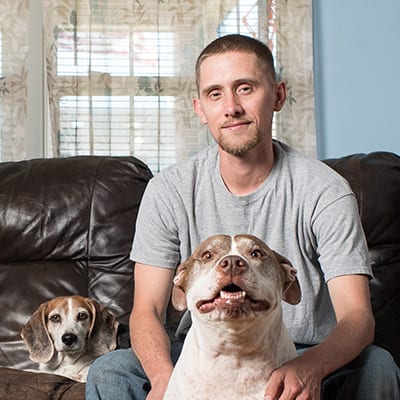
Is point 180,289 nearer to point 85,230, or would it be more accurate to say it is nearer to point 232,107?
point 232,107

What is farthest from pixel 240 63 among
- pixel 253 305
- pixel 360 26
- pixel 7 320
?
pixel 360 26

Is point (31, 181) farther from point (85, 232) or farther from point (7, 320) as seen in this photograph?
point (7, 320)

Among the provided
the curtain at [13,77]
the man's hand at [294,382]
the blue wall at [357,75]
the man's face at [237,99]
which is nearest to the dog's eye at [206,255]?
the man's hand at [294,382]

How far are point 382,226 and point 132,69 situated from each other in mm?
1789

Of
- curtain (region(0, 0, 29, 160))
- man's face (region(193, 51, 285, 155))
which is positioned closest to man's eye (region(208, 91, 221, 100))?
man's face (region(193, 51, 285, 155))

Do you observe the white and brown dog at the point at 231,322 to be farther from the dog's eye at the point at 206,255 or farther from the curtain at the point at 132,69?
the curtain at the point at 132,69

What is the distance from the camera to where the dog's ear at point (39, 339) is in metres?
2.76

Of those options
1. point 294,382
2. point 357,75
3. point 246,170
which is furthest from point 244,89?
point 357,75

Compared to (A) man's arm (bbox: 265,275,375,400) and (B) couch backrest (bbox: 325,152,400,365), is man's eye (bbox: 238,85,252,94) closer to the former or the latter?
(A) man's arm (bbox: 265,275,375,400)

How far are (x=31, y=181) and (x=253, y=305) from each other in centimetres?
180

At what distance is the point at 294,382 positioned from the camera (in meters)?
1.63

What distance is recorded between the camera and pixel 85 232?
301 centimetres

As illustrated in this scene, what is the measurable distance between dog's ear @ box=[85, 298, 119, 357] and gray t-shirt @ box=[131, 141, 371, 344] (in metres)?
0.61

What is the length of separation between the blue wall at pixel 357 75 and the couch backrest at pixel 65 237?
1259mm
